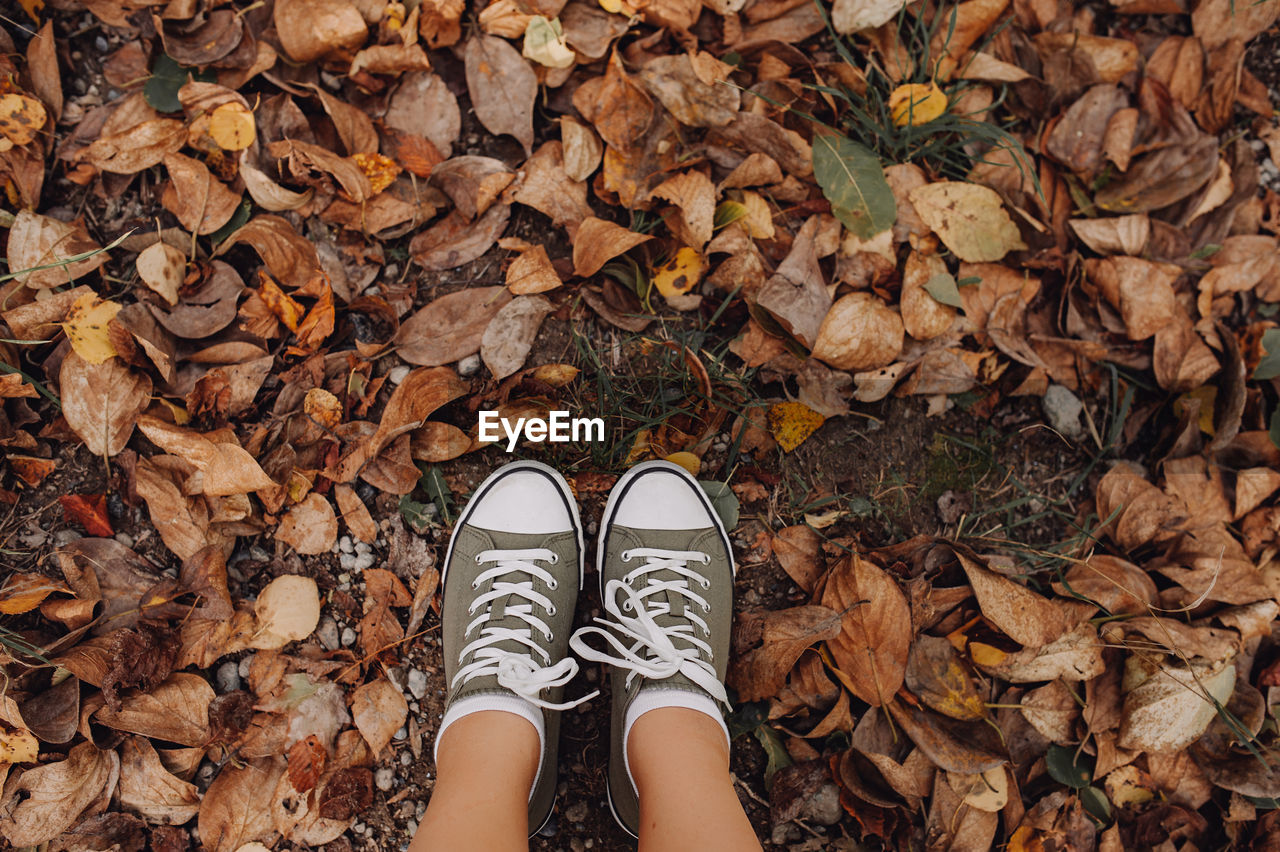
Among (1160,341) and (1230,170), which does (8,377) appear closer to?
(1160,341)

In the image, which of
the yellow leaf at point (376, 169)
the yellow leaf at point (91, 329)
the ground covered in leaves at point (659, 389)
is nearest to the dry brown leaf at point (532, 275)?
the ground covered in leaves at point (659, 389)

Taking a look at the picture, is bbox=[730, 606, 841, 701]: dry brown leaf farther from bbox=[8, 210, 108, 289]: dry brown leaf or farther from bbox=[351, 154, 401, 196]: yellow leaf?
bbox=[8, 210, 108, 289]: dry brown leaf

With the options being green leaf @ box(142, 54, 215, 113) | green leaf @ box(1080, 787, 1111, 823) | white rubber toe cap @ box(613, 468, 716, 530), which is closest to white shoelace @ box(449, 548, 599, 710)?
white rubber toe cap @ box(613, 468, 716, 530)

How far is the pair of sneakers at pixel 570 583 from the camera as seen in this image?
1.49 metres

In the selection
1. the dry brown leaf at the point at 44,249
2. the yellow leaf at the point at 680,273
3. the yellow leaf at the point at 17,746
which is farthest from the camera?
the yellow leaf at the point at 680,273

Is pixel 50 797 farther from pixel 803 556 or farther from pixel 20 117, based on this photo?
pixel 803 556

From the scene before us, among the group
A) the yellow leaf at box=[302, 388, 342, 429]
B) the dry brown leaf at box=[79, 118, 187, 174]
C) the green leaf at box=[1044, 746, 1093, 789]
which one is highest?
the dry brown leaf at box=[79, 118, 187, 174]

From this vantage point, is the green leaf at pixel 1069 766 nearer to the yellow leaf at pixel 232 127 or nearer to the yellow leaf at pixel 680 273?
the yellow leaf at pixel 680 273

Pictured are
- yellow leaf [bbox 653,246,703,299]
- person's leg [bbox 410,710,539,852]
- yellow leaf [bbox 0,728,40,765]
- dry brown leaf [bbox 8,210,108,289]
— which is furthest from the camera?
yellow leaf [bbox 653,246,703,299]

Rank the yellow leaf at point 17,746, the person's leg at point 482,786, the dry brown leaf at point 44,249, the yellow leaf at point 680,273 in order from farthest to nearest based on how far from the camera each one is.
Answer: the yellow leaf at point 680,273 < the dry brown leaf at point 44,249 < the yellow leaf at point 17,746 < the person's leg at point 482,786

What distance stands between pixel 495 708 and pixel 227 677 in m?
0.60

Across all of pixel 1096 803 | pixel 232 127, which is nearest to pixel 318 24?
pixel 232 127

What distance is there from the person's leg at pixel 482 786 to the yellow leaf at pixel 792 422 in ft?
2.74

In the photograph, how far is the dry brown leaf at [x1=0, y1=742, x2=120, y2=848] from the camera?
138 centimetres
